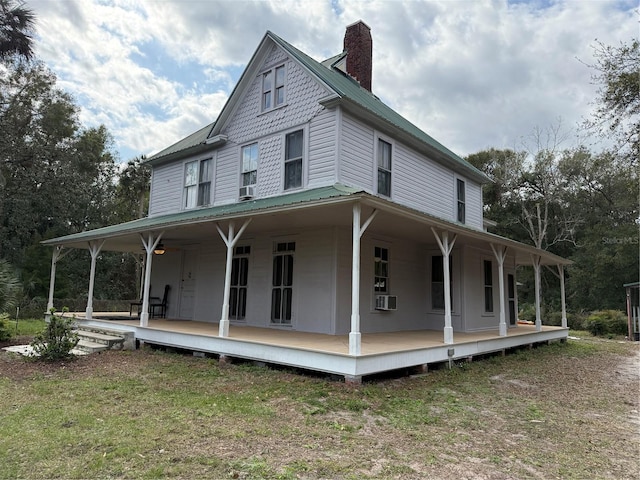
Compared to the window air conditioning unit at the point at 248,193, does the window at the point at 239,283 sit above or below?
below

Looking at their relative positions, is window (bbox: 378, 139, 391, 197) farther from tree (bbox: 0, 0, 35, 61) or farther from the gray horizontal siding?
tree (bbox: 0, 0, 35, 61)

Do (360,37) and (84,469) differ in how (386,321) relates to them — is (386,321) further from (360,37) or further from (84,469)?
(360,37)

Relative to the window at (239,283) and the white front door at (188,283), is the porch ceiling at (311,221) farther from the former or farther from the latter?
the window at (239,283)

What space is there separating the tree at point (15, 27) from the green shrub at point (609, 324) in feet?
90.1

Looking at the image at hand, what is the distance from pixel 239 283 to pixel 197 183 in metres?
3.80

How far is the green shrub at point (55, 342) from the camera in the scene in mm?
8148

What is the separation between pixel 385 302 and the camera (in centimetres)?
1034

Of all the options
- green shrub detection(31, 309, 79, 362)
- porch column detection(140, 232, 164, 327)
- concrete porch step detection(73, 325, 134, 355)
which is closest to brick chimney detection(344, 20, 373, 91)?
porch column detection(140, 232, 164, 327)

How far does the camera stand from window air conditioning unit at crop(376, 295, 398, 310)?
407 inches

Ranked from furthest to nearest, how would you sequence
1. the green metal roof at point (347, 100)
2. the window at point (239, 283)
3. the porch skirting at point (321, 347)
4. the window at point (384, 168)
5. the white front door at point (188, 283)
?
the white front door at point (188, 283)
the window at point (239, 283)
the window at point (384, 168)
the green metal roof at point (347, 100)
the porch skirting at point (321, 347)

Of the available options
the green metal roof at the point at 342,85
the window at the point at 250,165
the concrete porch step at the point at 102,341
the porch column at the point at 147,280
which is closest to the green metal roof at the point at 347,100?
the green metal roof at the point at 342,85

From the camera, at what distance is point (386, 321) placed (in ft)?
35.1

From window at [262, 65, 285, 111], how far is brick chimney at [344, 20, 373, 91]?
11.1 ft

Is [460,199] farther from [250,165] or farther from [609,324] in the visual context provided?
[609,324]
